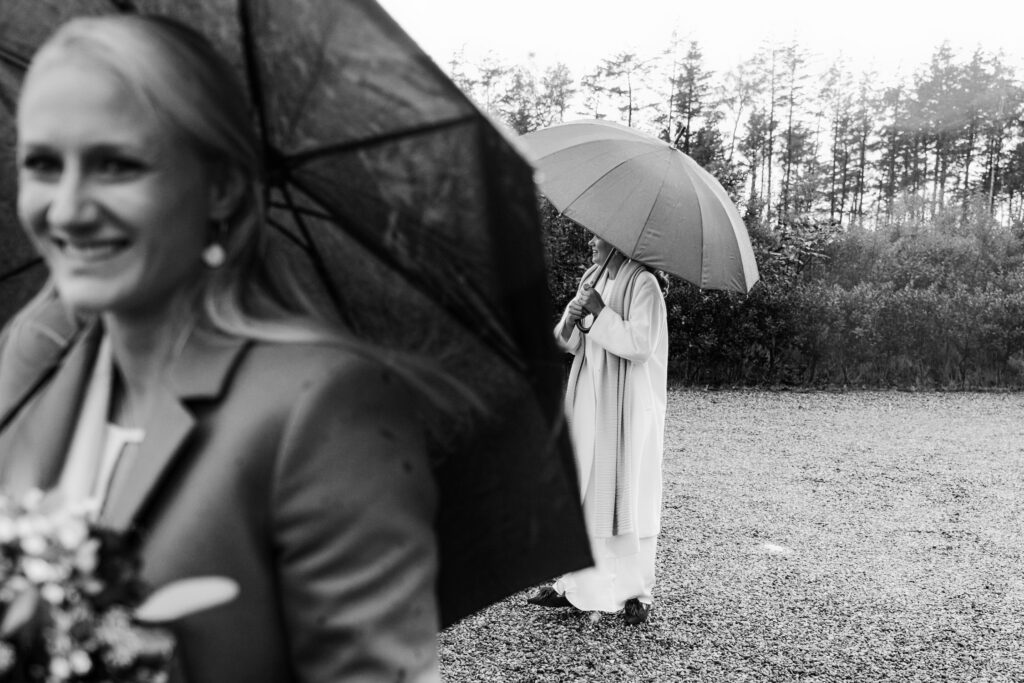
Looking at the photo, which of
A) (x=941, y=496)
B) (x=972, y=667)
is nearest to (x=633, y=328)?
(x=972, y=667)

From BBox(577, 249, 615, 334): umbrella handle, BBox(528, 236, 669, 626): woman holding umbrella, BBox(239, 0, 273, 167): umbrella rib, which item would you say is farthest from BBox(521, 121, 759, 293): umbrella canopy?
BBox(239, 0, 273, 167): umbrella rib

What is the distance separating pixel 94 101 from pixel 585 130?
4.53 meters

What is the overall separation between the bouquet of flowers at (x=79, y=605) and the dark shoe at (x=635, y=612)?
461cm

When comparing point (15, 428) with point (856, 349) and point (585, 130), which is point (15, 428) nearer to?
point (585, 130)

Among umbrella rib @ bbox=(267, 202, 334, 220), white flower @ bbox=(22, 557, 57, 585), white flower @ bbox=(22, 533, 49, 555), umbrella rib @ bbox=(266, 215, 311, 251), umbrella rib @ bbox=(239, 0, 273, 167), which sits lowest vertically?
white flower @ bbox=(22, 557, 57, 585)

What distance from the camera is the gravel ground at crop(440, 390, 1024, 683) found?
4.78 m

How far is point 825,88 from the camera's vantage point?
49469 mm

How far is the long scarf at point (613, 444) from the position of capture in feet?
16.6

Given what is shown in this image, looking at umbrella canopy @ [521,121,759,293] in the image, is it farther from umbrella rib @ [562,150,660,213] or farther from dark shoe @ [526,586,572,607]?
dark shoe @ [526,586,572,607]

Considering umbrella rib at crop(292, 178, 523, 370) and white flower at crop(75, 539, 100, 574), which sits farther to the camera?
umbrella rib at crop(292, 178, 523, 370)

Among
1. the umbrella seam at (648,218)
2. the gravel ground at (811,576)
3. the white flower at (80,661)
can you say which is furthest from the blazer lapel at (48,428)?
the umbrella seam at (648,218)

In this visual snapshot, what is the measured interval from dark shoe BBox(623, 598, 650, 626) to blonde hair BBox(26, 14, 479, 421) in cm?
440

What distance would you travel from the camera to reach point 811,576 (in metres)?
6.36

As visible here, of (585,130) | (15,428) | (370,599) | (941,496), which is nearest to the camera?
(370,599)
